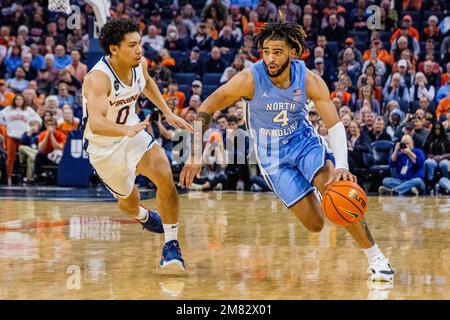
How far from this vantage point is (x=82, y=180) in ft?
41.7

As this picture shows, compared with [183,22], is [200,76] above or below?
below

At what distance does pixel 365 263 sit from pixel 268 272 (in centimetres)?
81

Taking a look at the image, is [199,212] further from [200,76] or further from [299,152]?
[200,76]

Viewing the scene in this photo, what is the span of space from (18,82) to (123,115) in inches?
362

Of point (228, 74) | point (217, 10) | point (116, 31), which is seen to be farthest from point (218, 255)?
point (217, 10)

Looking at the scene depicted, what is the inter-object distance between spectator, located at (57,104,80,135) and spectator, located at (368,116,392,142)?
14.8ft

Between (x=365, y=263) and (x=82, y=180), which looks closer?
(x=365, y=263)

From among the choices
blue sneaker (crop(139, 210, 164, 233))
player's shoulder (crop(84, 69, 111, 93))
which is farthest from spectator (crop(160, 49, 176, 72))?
player's shoulder (crop(84, 69, 111, 93))

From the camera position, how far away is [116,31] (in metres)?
6.05

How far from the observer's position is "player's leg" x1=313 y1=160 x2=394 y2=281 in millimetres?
5539

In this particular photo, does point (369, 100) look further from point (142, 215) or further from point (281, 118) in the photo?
point (281, 118)

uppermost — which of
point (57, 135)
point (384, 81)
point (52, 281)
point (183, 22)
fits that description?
point (183, 22)

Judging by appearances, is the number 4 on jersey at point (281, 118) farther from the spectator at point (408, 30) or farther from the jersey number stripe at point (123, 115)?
the spectator at point (408, 30)

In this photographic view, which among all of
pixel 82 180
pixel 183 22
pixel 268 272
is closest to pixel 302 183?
pixel 268 272
